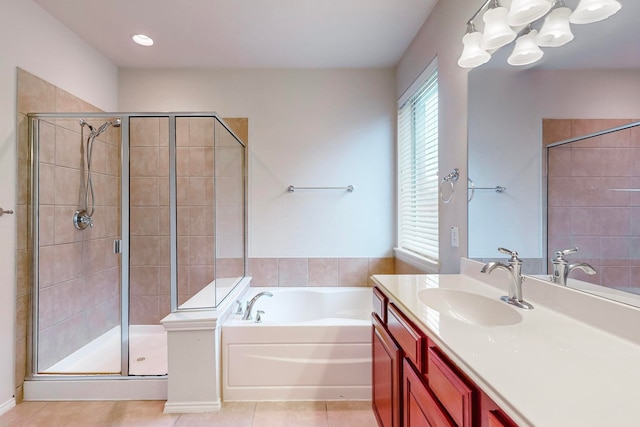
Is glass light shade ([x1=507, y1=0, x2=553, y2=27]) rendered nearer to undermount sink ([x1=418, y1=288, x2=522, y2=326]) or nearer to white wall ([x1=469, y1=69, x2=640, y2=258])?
white wall ([x1=469, y1=69, x2=640, y2=258])

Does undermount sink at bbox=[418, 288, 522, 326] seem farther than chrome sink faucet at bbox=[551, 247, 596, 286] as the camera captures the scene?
Yes

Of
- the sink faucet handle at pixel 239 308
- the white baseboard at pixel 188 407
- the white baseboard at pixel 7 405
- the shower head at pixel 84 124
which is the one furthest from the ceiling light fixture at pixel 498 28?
the white baseboard at pixel 7 405

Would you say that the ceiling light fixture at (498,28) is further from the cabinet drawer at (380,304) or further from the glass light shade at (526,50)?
the cabinet drawer at (380,304)

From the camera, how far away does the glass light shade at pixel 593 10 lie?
941 mm

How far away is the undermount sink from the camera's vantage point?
1.16 meters

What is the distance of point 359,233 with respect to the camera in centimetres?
287

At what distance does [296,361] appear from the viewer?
77.0 inches

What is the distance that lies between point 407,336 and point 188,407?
1.51 metres

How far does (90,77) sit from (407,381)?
315 cm

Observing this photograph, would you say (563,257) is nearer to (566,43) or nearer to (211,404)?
(566,43)

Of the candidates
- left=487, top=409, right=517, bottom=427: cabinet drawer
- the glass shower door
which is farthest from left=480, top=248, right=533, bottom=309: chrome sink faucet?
the glass shower door

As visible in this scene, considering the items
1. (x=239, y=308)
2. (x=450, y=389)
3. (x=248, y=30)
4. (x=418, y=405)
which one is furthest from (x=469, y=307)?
(x=248, y=30)

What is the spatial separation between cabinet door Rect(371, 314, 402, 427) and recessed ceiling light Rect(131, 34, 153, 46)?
2.62 m

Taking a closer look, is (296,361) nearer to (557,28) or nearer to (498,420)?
(498,420)
